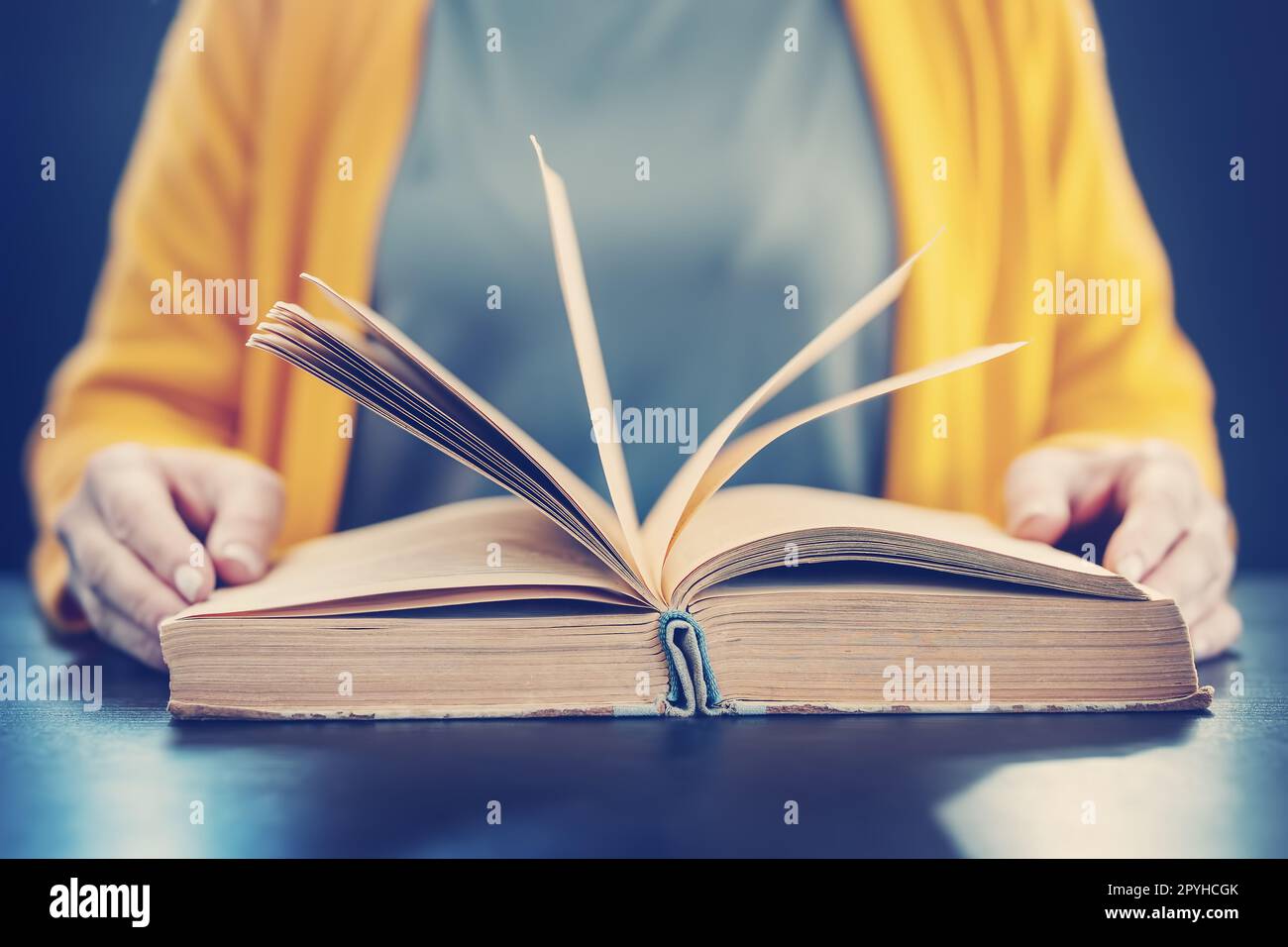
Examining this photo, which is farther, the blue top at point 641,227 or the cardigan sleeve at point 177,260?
the blue top at point 641,227

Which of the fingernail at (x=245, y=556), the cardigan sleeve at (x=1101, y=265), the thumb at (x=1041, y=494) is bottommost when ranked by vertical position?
the fingernail at (x=245, y=556)

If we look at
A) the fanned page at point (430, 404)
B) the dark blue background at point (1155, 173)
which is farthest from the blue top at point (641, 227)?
the fanned page at point (430, 404)

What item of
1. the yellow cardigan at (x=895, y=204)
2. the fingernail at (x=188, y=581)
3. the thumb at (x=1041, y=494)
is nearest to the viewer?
the fingernail at (x=188, y=581)

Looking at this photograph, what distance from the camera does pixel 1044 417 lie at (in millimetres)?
1686

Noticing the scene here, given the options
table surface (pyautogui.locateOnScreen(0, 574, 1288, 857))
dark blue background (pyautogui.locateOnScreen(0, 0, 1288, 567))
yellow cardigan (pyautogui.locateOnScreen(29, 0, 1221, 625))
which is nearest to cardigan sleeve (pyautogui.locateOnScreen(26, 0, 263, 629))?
yellow cardigan (pyautogui.locateOnScreen(29, 0, 1221, 625))

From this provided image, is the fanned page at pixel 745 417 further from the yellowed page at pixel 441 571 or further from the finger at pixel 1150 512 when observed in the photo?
the finger at pixel 1150 512

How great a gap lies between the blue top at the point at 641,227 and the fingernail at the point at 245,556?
0.74m

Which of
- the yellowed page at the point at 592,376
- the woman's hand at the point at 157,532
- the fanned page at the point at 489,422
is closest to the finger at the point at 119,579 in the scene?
the woman's hand at the point at 157,532

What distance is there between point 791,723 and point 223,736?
0.39 metres

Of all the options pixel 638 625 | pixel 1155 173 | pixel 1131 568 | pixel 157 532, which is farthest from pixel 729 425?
pixel 1155 173

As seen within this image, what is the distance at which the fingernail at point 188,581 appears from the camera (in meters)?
0.94

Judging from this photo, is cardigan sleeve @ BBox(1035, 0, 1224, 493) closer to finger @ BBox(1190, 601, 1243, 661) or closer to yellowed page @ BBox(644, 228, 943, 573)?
finger @ BBox(1190, 601, 1243, 661)

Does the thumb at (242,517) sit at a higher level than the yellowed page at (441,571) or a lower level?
higher

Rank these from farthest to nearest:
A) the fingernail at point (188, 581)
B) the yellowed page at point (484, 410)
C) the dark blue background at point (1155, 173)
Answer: the dark blue background at point (1155, 173) → the fingernail at point (188, 581) → the yellowed page at point (484, 410)
